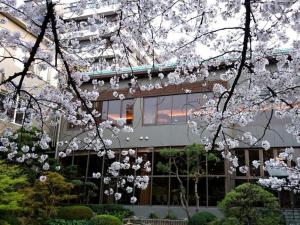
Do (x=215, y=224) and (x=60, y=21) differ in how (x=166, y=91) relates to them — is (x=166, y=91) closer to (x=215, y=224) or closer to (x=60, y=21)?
(x=215, y=224)

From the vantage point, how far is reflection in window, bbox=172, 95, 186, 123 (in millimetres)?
21281

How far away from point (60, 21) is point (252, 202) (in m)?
8.96

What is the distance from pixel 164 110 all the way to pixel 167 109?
0.18m

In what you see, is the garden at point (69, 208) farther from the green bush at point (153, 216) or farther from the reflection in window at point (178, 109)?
the reflection in window at point (178, 109)

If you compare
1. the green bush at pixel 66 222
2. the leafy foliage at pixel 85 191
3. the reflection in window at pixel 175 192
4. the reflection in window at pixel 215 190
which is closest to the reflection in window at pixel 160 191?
the reflection in window at pixel 175 192

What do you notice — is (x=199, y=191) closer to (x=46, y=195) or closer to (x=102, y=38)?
(x=46, y=195)

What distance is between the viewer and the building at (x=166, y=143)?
1923 centimetres

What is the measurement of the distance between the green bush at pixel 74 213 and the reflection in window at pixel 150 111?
5.83 m

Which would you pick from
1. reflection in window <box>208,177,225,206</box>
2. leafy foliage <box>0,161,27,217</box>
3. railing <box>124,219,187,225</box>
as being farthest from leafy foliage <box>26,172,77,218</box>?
reflection in window <box>208,177,225,206</box>

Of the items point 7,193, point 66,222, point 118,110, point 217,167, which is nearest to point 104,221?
point 66,222

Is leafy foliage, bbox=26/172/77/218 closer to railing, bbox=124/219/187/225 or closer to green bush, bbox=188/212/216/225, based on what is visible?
railing, bbox=124/219/187/225

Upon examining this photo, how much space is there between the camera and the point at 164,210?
20.0m

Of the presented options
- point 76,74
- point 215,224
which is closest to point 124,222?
point 215,224

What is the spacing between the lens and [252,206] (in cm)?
1305
